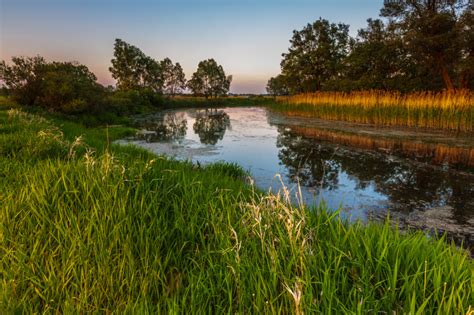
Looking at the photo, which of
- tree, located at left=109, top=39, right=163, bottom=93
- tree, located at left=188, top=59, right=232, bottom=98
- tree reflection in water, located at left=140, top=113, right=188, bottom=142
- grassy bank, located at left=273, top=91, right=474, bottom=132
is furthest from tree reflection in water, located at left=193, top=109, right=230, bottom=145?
tree, located at left=188, top=59, right=232, bottom=98

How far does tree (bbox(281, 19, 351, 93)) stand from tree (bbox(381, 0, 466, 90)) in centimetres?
2350

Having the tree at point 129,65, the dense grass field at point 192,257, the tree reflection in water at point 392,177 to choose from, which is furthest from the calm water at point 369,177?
the tree at point 129,65

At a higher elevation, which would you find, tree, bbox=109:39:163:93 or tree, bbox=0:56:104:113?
tree, bbox=109:39:163:93

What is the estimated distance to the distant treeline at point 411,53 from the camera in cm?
2800

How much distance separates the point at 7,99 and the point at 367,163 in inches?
916

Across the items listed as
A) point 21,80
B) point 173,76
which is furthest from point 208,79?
point 21,80

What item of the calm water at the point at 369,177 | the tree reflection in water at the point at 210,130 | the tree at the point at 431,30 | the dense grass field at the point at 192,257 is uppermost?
the tree at the point at 431,30

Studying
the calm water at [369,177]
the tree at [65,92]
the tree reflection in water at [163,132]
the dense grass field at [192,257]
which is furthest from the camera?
the tree at [65,92]

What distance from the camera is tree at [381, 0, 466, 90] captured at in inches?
1106

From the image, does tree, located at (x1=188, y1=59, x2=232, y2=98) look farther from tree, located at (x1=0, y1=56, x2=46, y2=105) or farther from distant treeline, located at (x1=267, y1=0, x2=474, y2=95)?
tree, located at (x1=0, y1=56, x2=46, y2=105)

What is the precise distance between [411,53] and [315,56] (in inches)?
1023

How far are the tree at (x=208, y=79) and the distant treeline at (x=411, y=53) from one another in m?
70.1

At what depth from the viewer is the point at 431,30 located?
1158 inches

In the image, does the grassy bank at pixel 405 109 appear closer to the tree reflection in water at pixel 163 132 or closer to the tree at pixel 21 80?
the tree reflection in water at pixel 163 132
